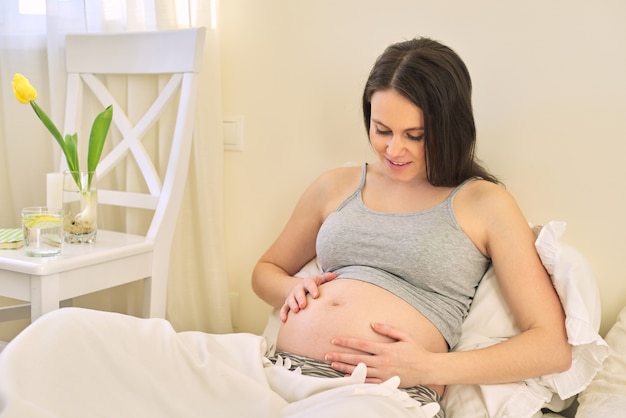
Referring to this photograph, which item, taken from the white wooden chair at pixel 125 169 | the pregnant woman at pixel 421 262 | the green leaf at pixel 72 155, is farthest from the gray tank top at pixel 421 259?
Result: the green leaf at pixel 72 155

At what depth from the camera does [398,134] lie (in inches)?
54.6

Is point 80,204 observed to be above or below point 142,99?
below

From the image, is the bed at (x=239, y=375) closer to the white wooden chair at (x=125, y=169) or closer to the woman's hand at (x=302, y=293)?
the woman's hand at (x=302, y=293)

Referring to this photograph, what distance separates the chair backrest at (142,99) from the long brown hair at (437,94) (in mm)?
564

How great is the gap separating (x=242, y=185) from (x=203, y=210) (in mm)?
136

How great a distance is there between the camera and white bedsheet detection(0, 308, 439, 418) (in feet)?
3.43

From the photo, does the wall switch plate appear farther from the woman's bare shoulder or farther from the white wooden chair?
the woman's bare shoulder

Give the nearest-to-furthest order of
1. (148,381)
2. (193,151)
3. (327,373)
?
(148,381)
(327,373)
(193,151)

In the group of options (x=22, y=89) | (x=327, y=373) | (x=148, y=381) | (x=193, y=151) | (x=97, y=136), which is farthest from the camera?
(x=193, y=151)

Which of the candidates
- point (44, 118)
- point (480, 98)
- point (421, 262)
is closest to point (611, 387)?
point (421, 262)

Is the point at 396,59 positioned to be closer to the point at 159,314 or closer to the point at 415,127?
the point at 415,127

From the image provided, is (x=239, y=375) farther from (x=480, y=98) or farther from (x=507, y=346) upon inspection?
(x=480, y=98)

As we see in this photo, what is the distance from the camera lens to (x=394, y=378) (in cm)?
118

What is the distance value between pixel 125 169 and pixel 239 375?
1.03m
